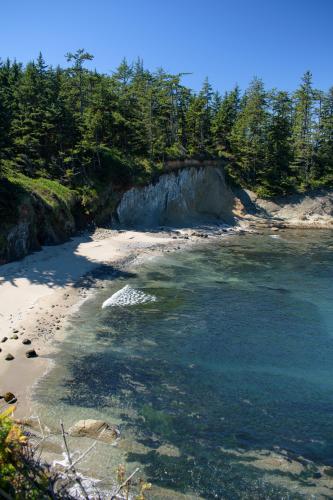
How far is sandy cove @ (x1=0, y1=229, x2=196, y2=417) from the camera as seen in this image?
1848 cm

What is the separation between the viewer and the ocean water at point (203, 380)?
516 inches

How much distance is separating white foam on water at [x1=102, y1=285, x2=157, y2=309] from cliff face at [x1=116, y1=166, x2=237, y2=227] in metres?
22.2

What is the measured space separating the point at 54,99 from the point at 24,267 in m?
24.9

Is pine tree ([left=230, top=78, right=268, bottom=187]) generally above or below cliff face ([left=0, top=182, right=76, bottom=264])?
above

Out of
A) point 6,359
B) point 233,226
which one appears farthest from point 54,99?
point 6,359

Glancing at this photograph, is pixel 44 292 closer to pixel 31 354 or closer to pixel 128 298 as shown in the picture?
pixel 128 298

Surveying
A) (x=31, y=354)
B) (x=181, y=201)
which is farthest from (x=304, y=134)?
(x=31, y=354)

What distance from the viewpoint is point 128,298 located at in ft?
91.5

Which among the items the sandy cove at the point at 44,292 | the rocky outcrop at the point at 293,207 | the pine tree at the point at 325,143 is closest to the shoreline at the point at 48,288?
the sandy cove at the point at 44,292

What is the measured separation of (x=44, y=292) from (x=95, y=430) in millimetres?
14843

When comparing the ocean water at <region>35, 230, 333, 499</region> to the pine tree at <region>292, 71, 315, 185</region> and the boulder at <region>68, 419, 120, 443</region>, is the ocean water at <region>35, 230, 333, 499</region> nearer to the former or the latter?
the boulder at <region>68, 419, 120, 443</region>

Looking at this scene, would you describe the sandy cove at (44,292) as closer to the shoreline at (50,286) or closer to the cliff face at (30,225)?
the shoreline at (50,286)

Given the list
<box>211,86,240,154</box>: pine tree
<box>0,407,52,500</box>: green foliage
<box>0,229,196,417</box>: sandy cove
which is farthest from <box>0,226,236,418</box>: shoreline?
<box>211,86,240,154</box>: pine tree

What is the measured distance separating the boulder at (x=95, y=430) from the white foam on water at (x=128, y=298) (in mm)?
12105
